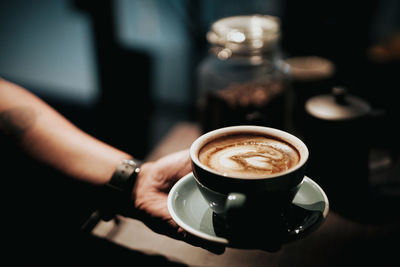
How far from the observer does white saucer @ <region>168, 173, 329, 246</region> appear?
0.53 meters

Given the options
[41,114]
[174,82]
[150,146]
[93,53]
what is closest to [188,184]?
[41,114]

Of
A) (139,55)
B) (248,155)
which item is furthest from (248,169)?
(139,55)

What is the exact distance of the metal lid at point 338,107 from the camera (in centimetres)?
75

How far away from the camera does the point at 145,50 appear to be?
2631 millimetres

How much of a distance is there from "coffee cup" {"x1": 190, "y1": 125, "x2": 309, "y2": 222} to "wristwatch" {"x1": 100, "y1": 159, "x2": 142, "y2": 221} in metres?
0.25

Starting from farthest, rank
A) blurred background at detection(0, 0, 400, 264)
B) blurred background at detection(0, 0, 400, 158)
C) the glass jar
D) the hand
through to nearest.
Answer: blurred background at detection(0, 0, 400, 158) < blurred background at detection(0, 0, 400, 264) < the glass jar < the hand

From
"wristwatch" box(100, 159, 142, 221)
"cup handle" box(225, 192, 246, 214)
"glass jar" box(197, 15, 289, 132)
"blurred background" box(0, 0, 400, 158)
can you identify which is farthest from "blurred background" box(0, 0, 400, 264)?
"cup handle" box(225, 192, 246, 214)

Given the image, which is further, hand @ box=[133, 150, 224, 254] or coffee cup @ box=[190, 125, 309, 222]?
hand @ box=[133, 150, 224, 254]

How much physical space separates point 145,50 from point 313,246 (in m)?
2.17

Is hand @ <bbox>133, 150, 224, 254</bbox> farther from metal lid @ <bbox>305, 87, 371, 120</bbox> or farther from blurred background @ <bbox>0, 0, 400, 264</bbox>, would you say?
blurred background @ <bbox>0, 0, 400, 264</bbox>

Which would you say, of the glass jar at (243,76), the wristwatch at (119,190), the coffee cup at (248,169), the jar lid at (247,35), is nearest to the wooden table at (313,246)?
the wristwatch at (119,190)

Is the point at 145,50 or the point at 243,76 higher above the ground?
the point at 243,76

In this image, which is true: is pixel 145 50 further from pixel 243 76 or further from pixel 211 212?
pixel 211 212

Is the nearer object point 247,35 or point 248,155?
point 248,155
